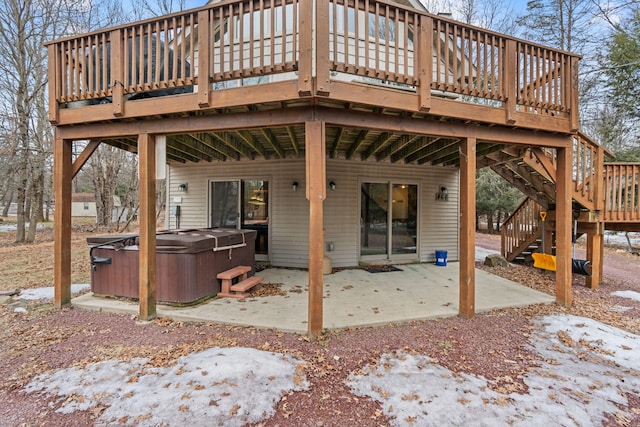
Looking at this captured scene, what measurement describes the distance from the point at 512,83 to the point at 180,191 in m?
7.13

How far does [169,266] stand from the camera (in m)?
3.93

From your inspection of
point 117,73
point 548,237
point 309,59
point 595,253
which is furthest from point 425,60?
point 548,237

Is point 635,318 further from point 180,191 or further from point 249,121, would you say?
point 180,191

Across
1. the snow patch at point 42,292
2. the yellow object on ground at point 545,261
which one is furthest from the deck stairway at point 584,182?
the snow patch at point 42,292

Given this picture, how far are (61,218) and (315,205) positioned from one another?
349cm

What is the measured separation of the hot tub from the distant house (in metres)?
32.0

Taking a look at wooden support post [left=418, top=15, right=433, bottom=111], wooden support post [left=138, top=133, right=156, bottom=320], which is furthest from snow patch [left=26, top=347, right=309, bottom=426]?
wooden support post [left=418, top=15, right=433, bottom=111]

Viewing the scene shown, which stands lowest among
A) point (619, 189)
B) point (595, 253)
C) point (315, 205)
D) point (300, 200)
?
point (595, 253)

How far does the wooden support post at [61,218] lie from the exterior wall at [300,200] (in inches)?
130

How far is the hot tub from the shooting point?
3918 millimetres

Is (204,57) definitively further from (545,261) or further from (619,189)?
(619,189)

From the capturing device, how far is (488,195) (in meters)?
15.3

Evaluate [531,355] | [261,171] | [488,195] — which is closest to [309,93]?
[531,355]

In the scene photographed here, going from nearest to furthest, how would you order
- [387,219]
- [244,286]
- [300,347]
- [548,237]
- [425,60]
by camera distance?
[300,347]
[425,60]
[244,286]
[548,237]
[387,219]
